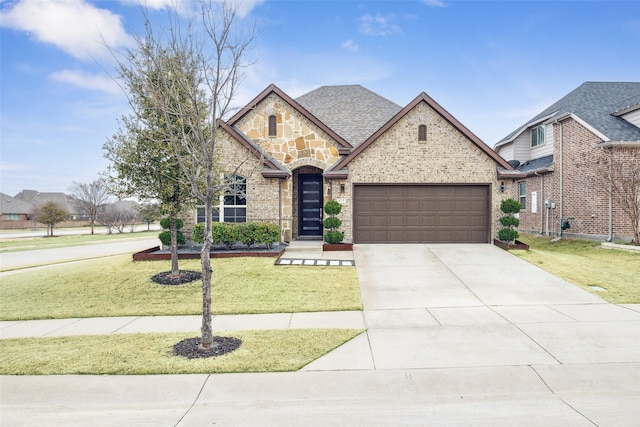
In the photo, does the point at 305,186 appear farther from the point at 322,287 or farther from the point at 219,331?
the point at 219,331

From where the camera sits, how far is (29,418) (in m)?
4.02

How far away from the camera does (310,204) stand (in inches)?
655

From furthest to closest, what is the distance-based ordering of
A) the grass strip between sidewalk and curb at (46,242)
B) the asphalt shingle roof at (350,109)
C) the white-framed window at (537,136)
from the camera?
1. the grass strip between sidewalk and curb at (46,242)
2. the white-framed window at (537,136)
3. the asphalt shingle roof at (350,109)

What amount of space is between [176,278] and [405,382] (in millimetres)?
7925

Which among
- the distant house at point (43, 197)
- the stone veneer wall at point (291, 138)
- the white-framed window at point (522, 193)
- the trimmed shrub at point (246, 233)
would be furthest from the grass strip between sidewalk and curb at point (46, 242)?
the distant house at point (43, 197)

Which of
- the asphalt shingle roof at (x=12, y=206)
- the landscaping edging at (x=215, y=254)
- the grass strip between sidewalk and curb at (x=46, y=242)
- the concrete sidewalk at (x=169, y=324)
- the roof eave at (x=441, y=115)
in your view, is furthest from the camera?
the asphalt shingle roof at (x=12, y=206)

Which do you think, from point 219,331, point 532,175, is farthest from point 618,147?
point 219,331

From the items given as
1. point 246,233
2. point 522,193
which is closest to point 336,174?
point 246,233

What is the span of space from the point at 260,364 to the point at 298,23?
1246 centimetres

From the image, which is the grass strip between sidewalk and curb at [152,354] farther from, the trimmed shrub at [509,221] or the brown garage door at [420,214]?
the trimmed shrub at [509,221]

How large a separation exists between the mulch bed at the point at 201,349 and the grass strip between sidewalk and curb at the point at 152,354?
0.11 m

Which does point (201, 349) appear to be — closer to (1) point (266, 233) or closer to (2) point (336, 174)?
(1) point (266, 233)

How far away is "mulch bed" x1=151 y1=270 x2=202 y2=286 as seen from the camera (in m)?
10.3

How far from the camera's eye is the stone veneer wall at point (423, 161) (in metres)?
14.9
